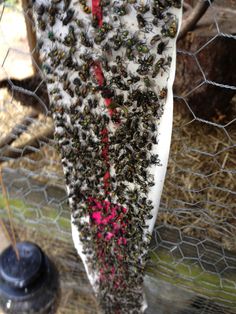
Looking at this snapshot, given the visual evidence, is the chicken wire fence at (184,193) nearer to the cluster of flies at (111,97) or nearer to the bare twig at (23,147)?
the bare twig at (23,147)

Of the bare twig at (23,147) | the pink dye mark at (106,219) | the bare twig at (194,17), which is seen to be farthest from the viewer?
the bare twig at (23,147)

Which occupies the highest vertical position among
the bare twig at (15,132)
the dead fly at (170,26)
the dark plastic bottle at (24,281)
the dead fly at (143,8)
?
the dead fly at (143,8)

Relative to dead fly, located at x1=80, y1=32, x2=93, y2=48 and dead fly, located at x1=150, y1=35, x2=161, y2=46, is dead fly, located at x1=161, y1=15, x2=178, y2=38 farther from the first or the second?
dead fly, located at x1=80, y1=32, x2=93, y2=48

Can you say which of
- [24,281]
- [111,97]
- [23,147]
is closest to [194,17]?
[111,97]

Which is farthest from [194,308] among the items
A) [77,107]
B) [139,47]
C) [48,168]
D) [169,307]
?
[139,47]

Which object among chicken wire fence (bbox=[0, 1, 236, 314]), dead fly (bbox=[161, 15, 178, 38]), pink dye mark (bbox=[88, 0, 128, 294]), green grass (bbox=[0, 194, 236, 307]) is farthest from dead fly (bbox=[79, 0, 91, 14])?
green grass (bbox=[0, 194, 236, 307])

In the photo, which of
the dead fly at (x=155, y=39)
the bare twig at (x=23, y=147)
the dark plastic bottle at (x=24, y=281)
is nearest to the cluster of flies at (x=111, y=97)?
the dead fly at (x=155, y=39)
